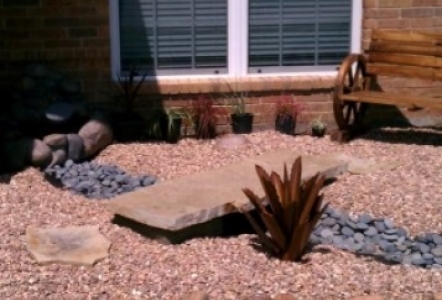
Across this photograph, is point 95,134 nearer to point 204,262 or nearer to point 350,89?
point 350,89

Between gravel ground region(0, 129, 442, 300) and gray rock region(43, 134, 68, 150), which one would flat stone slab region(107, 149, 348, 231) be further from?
gray rock region(43, 134, 68, 150)

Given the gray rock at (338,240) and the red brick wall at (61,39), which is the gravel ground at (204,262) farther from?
the red brick wall at (61,39)

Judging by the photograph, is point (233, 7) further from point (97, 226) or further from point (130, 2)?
point (97, 226)

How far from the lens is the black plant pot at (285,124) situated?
25.8 ft

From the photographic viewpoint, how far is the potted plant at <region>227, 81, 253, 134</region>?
7.82 meters

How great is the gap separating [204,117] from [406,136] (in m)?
1.75

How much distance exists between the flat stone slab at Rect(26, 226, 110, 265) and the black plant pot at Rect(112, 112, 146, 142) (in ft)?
7.45

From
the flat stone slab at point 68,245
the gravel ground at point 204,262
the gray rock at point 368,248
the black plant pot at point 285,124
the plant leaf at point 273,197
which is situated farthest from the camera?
the black plant pot at point 285,124

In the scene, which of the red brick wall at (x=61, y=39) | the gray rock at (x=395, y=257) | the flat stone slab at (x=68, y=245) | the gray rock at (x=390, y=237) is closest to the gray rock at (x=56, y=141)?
the red brick wall at (x=61, y=39)

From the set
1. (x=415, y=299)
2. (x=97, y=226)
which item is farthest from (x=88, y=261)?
(x=415, y=299)

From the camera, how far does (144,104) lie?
7762mm

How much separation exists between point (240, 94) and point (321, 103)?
738mm

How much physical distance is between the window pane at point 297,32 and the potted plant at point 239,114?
0.31 meters

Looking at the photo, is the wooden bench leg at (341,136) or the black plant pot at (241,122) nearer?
the wooden bench leg at (341,136)
